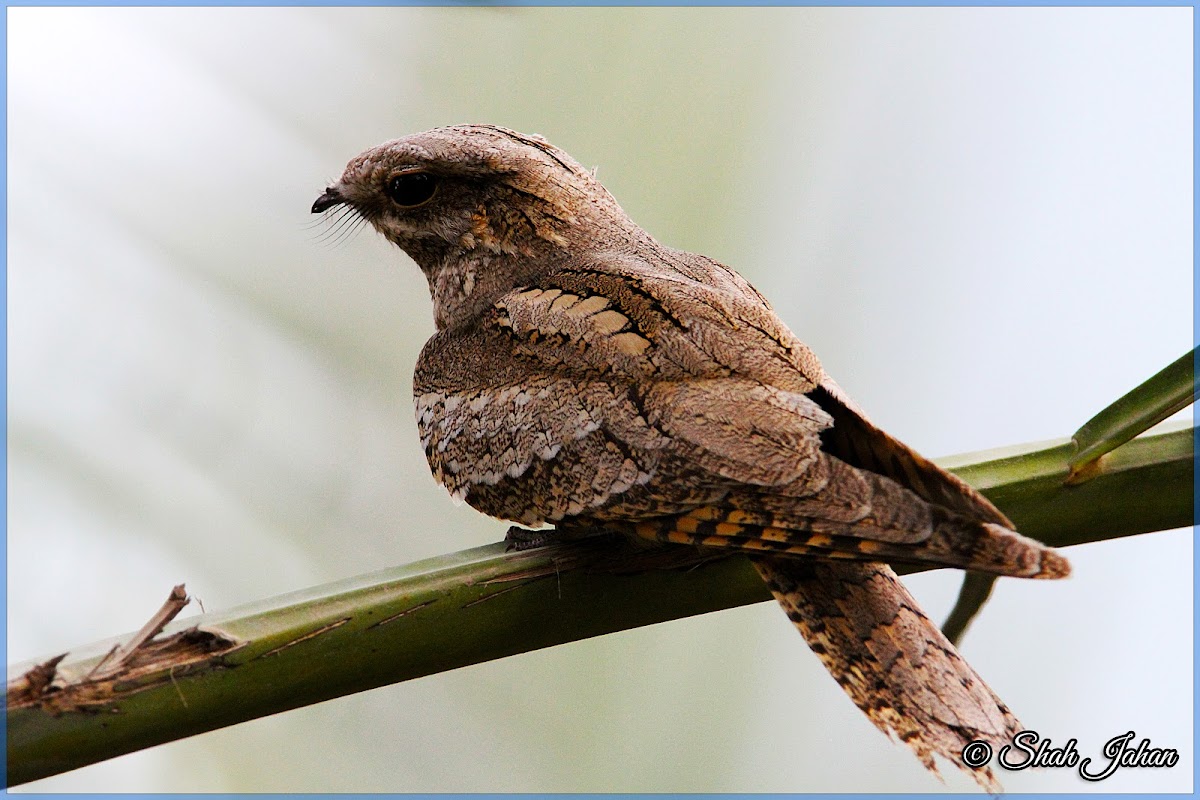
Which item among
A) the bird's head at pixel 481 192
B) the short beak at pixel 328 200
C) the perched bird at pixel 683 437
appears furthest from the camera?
the short beak at pixel 328 200

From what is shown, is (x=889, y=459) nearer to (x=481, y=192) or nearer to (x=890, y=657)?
(x=890, y=657)

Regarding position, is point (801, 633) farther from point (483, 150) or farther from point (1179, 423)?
point (483, 150)

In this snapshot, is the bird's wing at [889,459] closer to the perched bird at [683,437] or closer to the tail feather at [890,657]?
the perched bird at [683,437]

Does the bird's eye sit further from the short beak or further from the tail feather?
the tail feather

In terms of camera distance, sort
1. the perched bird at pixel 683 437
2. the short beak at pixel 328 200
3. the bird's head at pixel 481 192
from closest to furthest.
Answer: the perched bird at pixel 683 437 < the bird's head at pixel 481 192 < the short beak at pixel 328 200

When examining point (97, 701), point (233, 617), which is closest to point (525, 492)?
point (233, 617)

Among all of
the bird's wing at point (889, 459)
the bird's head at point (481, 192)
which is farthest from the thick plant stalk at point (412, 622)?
the bird's head at point (481, 192)

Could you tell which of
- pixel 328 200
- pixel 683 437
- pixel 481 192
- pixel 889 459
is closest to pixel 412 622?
pixel 683 437
